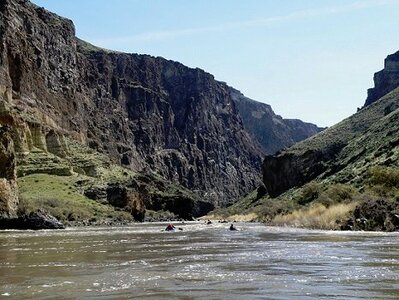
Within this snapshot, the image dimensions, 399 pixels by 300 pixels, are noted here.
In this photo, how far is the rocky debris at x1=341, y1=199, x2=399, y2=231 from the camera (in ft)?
146

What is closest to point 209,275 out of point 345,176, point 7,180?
point 7,180

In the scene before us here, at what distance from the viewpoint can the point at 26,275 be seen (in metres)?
19.5

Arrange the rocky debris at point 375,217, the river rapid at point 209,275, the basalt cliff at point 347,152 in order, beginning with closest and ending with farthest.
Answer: the river rapid at point 209,275 → the rocky debris at point 375,217 → the basalt cliff at point 347,152

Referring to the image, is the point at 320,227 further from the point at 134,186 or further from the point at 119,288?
the point at 134,186

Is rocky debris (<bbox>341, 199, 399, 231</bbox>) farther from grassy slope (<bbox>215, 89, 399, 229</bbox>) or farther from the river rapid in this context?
the river rapid

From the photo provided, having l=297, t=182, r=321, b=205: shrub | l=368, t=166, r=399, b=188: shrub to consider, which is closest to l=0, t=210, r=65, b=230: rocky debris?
l=297, t=182, r=321, b=205: shrub

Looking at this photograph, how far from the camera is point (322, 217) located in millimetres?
53312

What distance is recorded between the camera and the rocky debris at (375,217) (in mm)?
44562

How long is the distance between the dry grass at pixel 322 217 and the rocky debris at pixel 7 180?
124 ft

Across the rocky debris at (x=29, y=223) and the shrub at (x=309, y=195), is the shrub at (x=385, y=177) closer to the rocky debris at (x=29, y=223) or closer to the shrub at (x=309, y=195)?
the shrub at (x=309, y=195)

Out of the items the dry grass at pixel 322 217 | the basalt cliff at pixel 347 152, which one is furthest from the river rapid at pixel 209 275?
the basalt cliff at pixel 347 152

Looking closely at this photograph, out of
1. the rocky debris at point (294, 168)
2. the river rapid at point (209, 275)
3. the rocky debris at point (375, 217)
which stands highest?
the rocky debris at point (294, 168)

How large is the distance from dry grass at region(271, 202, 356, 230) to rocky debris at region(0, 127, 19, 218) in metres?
37.9

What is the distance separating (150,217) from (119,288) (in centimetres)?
13694
